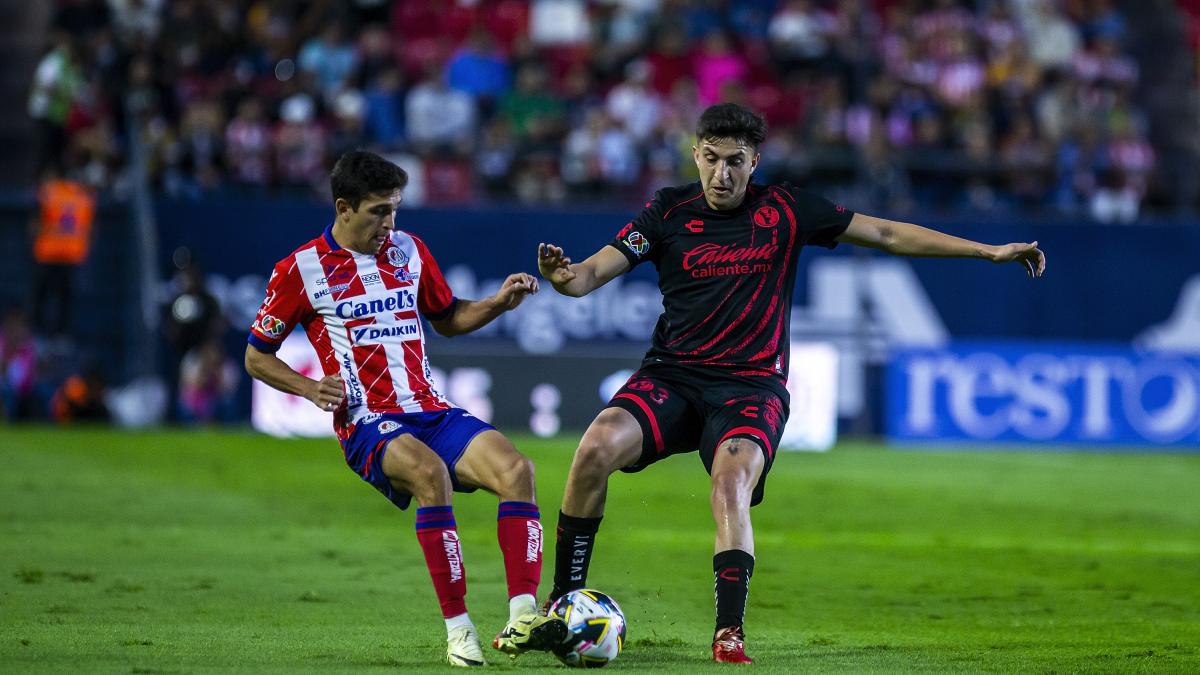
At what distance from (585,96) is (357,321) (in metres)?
14.9

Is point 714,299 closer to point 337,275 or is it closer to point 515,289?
point 515,289

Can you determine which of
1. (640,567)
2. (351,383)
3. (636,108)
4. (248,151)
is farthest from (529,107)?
(351,383)

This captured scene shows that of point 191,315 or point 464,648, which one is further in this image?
point 191,315

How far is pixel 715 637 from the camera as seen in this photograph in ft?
21.2

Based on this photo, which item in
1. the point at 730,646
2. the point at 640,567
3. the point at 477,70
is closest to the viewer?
the point at 730,646

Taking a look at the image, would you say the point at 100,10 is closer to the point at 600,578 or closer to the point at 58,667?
the point at 600,578

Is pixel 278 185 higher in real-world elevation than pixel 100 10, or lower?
lower

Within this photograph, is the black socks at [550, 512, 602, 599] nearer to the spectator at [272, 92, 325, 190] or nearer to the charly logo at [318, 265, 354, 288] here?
the charly logo at [318, 265, 354, 288]

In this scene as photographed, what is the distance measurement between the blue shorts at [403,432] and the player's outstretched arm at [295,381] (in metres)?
0.20

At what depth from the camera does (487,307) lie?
704 cm

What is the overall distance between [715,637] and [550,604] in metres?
0.92

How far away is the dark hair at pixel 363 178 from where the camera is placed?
671cm

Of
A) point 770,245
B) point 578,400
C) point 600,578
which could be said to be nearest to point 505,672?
point 770,245

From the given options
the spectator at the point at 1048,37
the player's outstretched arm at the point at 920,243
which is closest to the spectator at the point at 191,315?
the spectator at the point at 1048,37
